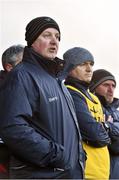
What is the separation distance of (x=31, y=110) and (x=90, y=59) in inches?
63.3

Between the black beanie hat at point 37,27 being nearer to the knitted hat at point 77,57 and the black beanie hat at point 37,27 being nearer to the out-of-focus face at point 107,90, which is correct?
the knitted hat at point 77,57

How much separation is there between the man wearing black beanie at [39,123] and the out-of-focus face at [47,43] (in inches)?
0.4

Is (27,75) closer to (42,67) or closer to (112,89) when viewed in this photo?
(42,67)

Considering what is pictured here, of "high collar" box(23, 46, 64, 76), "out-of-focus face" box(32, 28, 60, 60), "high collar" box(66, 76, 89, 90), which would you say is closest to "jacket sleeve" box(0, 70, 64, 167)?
"high collar" box(23, 46, 64, 76)

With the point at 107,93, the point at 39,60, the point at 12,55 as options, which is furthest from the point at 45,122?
the point at 107,93

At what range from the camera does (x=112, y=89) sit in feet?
17.8

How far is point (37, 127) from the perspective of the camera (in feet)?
10.8

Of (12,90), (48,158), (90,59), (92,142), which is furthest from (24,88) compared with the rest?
(90,59)

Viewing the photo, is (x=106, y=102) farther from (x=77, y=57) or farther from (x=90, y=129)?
(x=90, y=129)

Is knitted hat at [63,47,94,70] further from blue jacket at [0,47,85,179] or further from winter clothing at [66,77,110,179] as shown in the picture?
blue jacket at [0,47,85,179]

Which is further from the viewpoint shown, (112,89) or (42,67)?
(112,89)

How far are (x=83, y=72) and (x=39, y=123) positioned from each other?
1.39 metres

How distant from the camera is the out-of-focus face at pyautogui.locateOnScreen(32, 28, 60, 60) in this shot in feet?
12.1

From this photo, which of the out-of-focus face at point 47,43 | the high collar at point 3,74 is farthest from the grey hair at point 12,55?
the out-of-focus face at point 47,43
